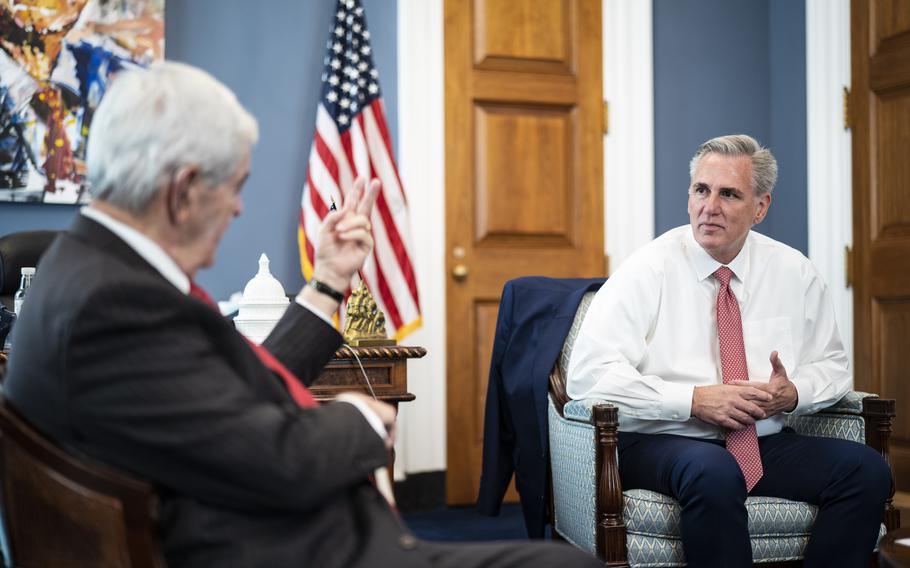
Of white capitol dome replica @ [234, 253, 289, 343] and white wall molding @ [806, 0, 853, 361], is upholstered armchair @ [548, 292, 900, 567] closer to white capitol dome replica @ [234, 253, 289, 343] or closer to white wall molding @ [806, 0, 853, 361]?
white capitol dome replica @ [234, 253, 289, 343]

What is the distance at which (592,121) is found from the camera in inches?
180

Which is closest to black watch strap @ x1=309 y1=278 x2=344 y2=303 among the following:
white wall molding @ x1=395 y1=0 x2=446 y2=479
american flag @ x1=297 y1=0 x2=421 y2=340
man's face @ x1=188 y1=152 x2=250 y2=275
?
man's face @ x1=188 y1=152 x2=250 y2=275

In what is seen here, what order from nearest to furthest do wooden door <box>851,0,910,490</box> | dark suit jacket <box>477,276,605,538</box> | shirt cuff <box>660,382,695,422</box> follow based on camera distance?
1. shirt cuff <box>660,382,695,422</box>
2. dark suit jacket <box>477,276,605,538</box>
3. wooden door <box>851,0,910,490</box>

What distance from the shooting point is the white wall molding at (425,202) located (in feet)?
13.8

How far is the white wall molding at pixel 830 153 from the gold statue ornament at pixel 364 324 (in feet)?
7.98

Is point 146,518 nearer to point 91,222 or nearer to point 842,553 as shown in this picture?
point 91,222

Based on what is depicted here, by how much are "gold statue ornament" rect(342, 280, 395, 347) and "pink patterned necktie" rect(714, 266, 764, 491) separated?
96 centimetres

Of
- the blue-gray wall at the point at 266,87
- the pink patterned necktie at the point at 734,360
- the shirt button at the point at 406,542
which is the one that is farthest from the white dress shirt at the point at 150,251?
the blue-gray wall at the point at 266,87

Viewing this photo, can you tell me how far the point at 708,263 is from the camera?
2.62m

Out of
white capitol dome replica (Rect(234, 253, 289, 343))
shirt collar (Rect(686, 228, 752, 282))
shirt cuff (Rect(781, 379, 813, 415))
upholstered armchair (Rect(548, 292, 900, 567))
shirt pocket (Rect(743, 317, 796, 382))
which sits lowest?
upholstered armchair (Rect(548, 292, 900, 567))

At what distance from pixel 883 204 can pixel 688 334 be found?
2156 mm

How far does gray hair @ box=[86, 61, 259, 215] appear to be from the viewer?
111 centimetres

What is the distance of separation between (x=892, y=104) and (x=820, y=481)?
97.2 inches

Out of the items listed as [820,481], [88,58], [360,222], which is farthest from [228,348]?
[88,58]
